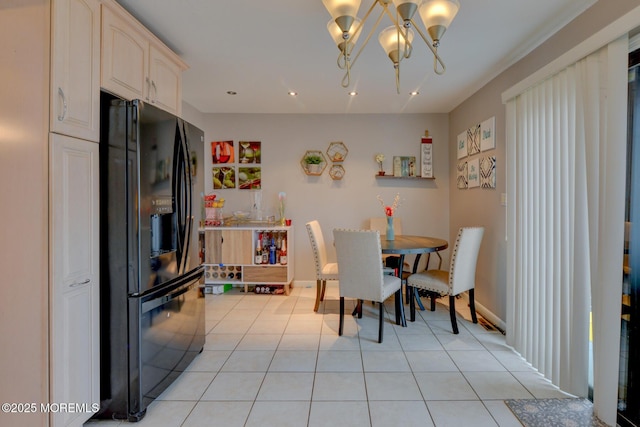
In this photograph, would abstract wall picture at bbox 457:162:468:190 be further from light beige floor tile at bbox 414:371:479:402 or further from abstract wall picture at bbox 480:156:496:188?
light beige floor tile at bbox 414:371:479:402

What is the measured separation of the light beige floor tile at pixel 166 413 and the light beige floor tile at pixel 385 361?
119cm

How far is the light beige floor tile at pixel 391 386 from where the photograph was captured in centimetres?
192

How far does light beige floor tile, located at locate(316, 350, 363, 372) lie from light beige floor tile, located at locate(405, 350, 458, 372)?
396 mm

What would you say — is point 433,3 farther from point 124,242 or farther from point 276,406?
point 276,406

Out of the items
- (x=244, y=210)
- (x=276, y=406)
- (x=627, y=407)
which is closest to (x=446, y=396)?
(x=627, y=407)

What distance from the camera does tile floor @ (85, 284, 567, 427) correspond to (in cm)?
175

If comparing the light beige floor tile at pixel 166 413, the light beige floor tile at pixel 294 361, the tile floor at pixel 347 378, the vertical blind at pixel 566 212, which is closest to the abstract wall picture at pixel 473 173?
the vertical blind at pixel 566 212

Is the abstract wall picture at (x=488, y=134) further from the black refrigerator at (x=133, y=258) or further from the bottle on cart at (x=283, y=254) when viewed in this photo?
the black refrigerator at (x=133, y=258)

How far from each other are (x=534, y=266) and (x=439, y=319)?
1.19m

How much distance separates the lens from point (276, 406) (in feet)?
6.03

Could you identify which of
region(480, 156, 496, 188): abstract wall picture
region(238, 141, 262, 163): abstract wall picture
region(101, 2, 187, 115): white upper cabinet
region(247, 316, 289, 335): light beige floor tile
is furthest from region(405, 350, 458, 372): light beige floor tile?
region(238, 141, 262, 163): abstract wall picture

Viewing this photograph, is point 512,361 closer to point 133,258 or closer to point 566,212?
point 566,212

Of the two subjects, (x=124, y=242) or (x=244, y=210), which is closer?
(x=124, y=242)

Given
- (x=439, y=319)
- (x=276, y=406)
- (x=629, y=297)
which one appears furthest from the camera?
(x=439, y=319)
